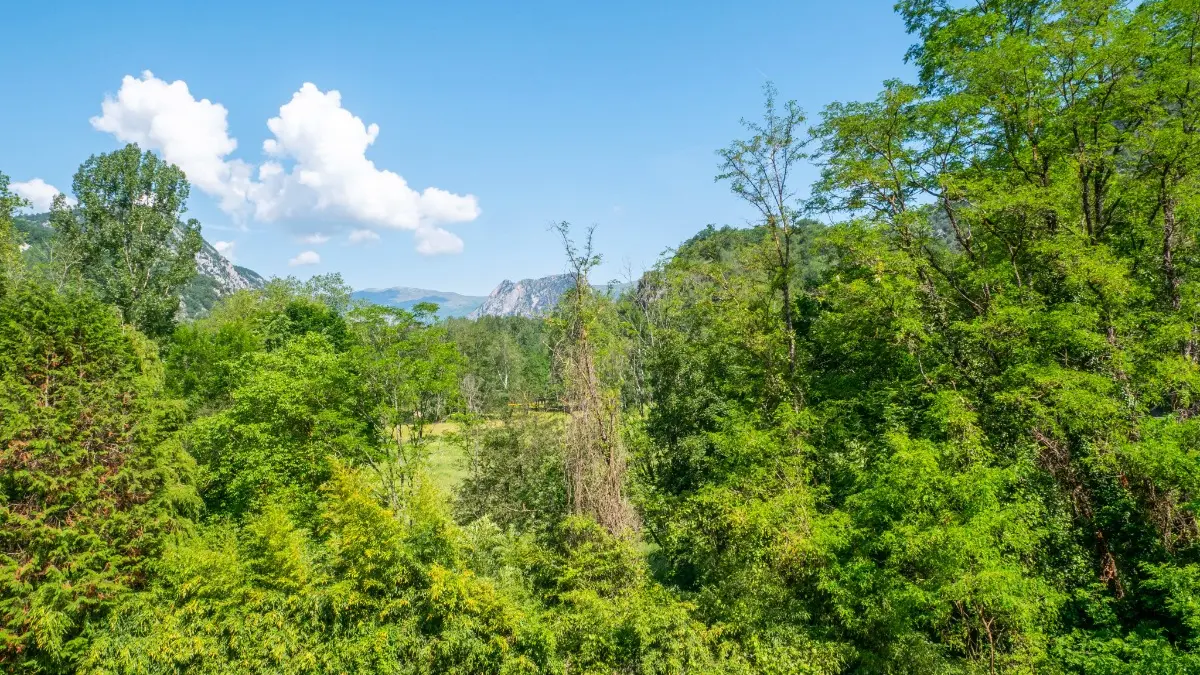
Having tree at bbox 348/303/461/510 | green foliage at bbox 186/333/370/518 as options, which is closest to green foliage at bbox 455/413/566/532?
tree at bbox 348/303/461/510

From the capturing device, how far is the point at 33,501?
10.9 meters

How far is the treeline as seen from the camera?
9.34 metres

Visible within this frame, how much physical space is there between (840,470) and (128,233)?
3587cm

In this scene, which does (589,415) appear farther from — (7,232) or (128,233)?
(128,233)

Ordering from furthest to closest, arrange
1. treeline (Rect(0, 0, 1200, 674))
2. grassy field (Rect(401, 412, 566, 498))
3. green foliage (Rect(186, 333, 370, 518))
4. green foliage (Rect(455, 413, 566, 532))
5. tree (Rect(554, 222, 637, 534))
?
grassy field (Rect(401, 412, 566, 498)) → green foliage (Rect(455, 413, 566, 532)) → green foliage (Rect(186, 333, 370, 518)) → tree (Rect(554, 222, 637, 534)) → treeline (Rect(0, 0, 1200, 674))

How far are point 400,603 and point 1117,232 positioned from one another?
20.3 metres

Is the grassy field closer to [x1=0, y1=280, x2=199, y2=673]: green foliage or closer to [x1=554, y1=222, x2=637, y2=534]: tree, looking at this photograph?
[x1=554, y1=222, x2=637, y2=534]: tree

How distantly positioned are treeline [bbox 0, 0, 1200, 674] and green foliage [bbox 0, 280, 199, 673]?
0.06 metres

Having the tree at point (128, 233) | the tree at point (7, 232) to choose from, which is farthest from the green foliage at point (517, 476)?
the tree at point (128, 233)

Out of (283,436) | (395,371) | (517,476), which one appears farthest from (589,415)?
(283,436)

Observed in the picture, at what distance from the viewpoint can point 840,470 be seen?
491 inches

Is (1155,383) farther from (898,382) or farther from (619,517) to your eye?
(619,517)

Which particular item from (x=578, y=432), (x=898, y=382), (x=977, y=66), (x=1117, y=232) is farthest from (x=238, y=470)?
(x=1117, y=232)

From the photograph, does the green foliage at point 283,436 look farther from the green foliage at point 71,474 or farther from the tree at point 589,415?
the tree at point 589,415
